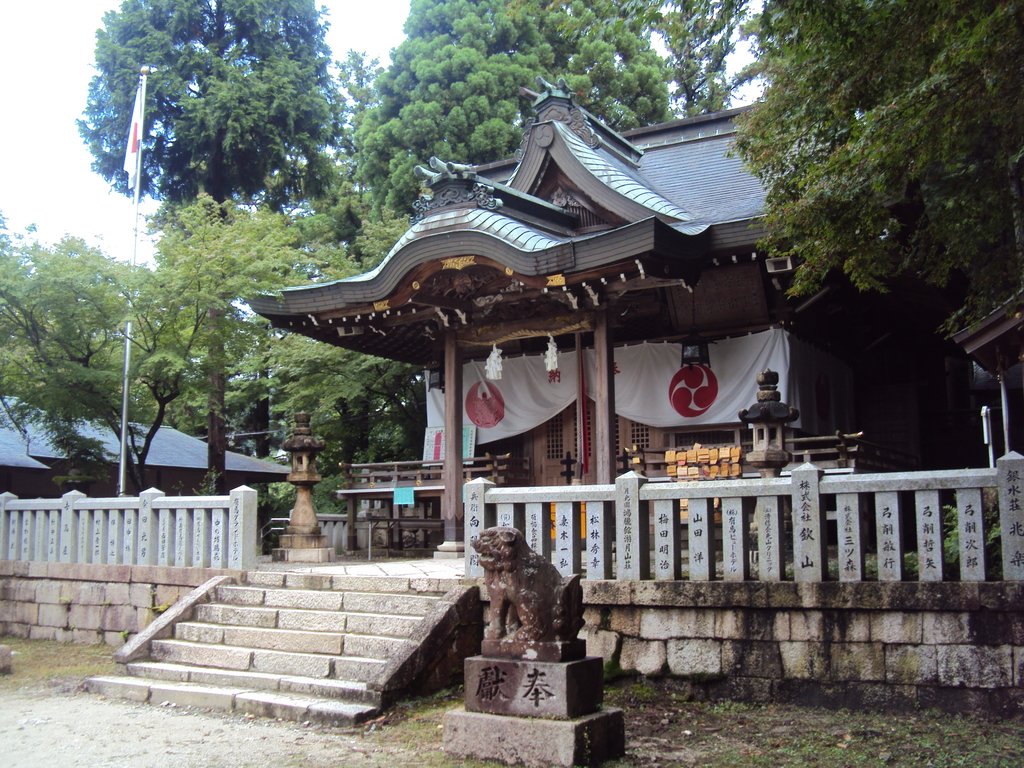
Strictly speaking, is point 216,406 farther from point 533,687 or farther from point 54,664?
point 533,687

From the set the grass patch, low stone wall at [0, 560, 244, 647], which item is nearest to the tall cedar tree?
low stone wall at [0, 560, 244, 647]

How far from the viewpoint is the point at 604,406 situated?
13219mm

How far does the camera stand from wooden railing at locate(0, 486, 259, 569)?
1072cm

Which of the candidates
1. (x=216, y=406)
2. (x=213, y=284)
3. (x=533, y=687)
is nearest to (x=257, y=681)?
(x=533, y=687)

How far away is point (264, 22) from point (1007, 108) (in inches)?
1065

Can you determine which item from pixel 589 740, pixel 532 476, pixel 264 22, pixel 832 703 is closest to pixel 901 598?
pixel 832 703

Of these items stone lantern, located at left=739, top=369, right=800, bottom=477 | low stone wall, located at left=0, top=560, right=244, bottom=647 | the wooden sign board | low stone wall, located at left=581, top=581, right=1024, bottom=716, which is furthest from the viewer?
the wooden sign board

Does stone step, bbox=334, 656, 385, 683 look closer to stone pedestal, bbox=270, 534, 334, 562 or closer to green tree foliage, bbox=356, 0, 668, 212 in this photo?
stone pedestal, bbox=270, 534, 334, 562

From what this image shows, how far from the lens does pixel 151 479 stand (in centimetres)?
2316

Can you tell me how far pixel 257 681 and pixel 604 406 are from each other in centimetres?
655

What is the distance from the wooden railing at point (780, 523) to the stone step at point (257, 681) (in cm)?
174

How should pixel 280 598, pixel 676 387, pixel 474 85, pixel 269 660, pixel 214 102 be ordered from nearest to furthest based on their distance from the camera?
pixel 269 660, pixel 280 598, pixel 676 387, pixel 474 85, pixel 214 102

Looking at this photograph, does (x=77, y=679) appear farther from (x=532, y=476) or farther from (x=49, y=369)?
(x=532, y=476)

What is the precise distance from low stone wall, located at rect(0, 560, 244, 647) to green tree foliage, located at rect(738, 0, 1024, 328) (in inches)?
285
